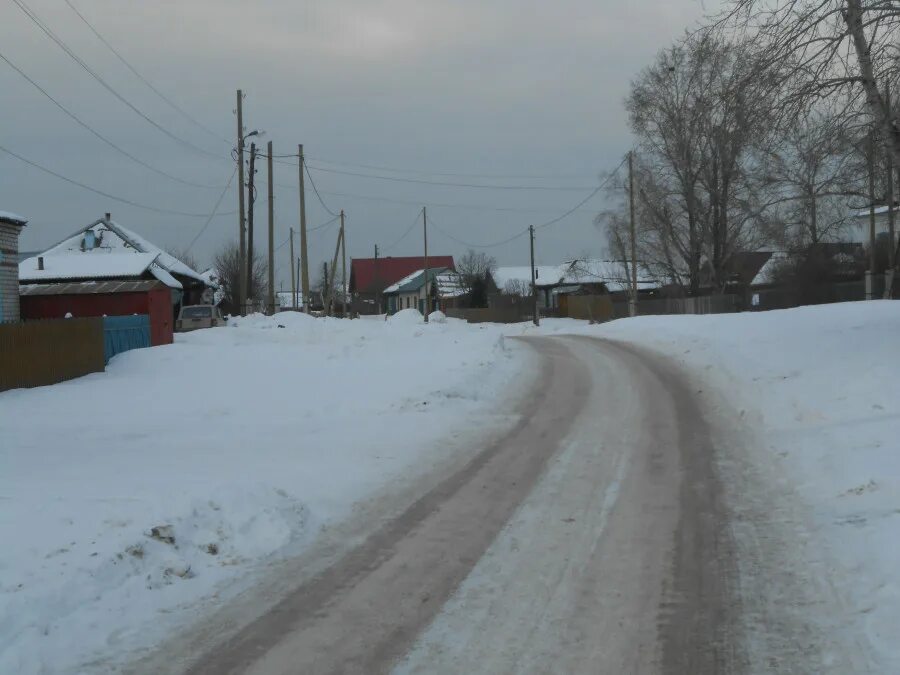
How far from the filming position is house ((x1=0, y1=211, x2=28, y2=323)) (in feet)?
88.4

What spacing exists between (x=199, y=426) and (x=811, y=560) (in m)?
9.64

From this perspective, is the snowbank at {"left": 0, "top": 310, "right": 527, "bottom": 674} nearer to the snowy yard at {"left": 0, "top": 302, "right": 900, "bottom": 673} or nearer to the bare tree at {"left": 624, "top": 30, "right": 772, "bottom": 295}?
the snowy yard at {"left": 0, "top": 302, "right": 900, "bottom": 673}

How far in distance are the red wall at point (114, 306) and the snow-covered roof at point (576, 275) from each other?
40.2 meters

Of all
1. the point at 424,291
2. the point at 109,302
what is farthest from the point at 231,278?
the point at 109,302

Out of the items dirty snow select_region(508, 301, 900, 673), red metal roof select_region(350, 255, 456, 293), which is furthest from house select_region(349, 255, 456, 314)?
dirty snow select_region(508, 301, 900, 673)

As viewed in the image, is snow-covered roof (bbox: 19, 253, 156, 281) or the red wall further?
snow-covered roof (bbox: 19, 253, 156, 281)

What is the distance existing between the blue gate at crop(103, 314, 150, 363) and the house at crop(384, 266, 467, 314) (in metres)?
62.4

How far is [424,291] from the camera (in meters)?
94.5

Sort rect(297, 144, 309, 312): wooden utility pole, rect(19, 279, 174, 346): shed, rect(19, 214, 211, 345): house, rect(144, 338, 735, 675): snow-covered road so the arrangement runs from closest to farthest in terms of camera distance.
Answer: rect(144, 338, 735, 675): snow-covered road
rect(19, 279, 174, 346): shed
rect(19, 214, 211, 345): house
rect(297, 144, 309, 312): wooden utility pole

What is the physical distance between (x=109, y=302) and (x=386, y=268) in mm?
94557

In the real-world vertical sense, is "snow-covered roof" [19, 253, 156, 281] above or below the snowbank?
above

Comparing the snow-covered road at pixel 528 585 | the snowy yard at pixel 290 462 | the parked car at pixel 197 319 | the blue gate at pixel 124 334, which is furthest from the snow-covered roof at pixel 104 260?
the snow-covered road at pixel 528 585

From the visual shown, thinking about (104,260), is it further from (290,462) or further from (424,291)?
(424,291)

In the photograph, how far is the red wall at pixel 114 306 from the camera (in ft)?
86.9
